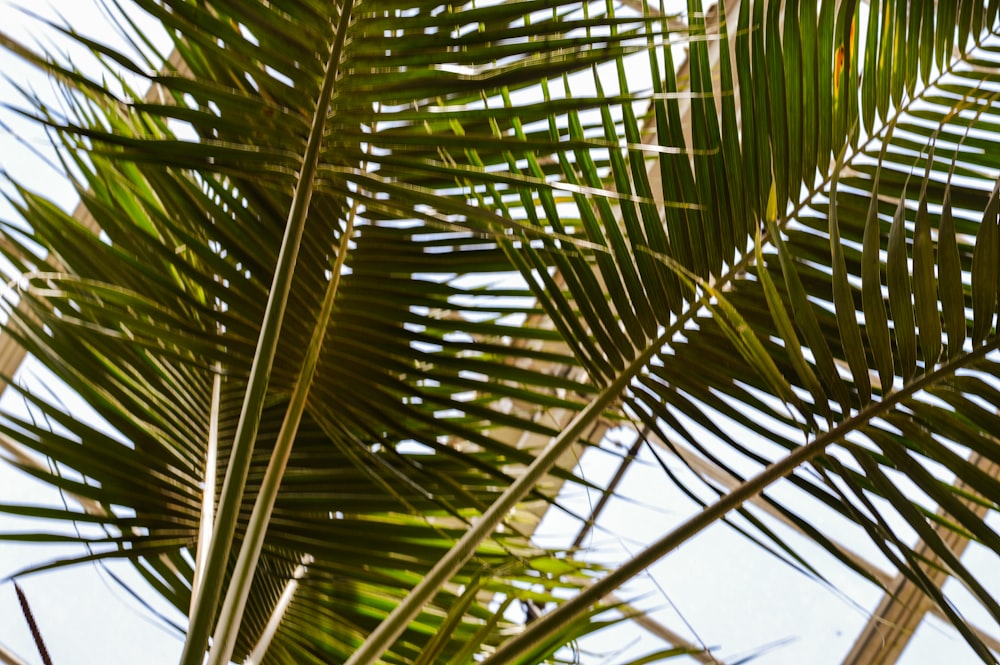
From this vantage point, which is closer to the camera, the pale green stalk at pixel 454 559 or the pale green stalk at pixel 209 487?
the pale green stalk at pixel 454 559

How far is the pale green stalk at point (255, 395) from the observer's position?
69 cm

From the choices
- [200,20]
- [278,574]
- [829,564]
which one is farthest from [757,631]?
[200,20]

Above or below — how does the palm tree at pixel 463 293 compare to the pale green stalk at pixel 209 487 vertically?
above

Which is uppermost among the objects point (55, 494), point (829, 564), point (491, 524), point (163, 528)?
point (829, 564)

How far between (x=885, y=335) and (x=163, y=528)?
2.47 ft

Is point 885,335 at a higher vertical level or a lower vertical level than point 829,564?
lower

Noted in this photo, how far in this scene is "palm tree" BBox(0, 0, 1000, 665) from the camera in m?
0.69

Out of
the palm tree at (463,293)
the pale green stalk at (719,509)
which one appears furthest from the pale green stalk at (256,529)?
the pale green stalk at (719,509)

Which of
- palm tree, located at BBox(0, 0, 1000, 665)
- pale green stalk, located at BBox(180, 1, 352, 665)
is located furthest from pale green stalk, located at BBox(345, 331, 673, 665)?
pale green stalk, located at BBox(180, 1, 352, 665)

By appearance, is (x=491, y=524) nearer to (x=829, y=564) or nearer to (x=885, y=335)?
(x=885, y=335)

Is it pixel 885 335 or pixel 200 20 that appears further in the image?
pixel 200 20

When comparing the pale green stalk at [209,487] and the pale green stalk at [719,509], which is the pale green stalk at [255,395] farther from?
the pale green stalk at [719,509]

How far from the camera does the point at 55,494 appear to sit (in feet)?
10.8

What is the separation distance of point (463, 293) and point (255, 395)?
355 mm
